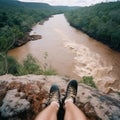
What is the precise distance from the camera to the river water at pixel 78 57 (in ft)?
86.6

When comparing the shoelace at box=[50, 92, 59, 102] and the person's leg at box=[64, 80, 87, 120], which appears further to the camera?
the shoelace at box=[50, 92, 59, 102]

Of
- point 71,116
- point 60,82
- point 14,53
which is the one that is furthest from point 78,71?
point 71,116

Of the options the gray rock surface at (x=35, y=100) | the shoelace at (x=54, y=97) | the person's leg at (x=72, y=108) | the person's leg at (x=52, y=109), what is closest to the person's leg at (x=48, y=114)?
the person's leg at (x=52, y=109)

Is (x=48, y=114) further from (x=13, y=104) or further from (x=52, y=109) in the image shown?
(x=13, y=104)

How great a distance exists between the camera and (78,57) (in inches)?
1328

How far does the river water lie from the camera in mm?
26406

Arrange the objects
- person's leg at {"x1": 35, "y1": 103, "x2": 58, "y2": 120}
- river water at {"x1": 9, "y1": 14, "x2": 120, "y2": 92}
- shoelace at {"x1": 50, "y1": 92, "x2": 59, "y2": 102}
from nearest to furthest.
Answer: person's leg at {"x1": 35, "y1": 103, "x2": 58, "y2": 120}
shoelace at {"x1": 50, "y1": 92, "x2": 59, "y2": 102}
river water at {"x1": 9, "y1": 14, "x2": 120, "y2": 92}

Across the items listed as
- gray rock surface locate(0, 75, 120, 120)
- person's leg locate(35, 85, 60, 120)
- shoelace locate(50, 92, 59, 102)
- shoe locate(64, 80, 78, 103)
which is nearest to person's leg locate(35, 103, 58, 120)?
person's leg locate(35, 85, 60, 120)

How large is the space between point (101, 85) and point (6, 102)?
2030cm

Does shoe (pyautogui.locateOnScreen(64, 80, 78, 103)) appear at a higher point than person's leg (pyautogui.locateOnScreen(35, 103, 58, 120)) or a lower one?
lower

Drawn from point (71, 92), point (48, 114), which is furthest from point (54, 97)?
point (48, 114)

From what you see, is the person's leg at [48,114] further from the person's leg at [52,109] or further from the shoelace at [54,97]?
the shoelace at [54,97]

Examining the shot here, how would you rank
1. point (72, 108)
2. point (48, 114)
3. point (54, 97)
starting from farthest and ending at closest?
point (54, 97), point (72, 108), point (48, 114)

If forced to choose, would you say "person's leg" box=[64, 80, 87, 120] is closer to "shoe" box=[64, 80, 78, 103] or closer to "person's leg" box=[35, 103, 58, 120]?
"shoe" box=[64, 80, 78, 103]
